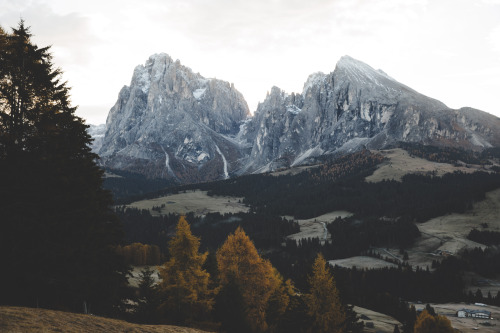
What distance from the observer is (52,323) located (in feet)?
68.4

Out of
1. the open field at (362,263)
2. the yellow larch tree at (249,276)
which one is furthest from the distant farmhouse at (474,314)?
the yellow larch tree at (249,276)

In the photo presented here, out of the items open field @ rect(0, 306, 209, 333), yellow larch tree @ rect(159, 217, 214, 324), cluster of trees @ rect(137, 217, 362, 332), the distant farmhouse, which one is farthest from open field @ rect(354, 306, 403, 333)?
open field @ rect(0, 306, 209, 333)

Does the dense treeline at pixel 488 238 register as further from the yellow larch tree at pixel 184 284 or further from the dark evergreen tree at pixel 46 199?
the dark evergreen tree at pixel 46 199

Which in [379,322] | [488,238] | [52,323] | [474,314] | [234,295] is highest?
[52,323]

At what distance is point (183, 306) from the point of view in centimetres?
3547

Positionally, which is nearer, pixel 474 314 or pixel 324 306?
pixel 324 306

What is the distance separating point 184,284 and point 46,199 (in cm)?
1453

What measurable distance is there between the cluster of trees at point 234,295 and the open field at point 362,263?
140m

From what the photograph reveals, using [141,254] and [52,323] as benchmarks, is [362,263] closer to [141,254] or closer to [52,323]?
[141,254]

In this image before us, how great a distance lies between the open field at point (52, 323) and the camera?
1908 cm

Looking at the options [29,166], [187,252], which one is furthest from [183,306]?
[29,166]

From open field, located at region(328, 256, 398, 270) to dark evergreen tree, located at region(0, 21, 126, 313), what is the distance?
16240 cm

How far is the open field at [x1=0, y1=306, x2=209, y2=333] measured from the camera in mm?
19078

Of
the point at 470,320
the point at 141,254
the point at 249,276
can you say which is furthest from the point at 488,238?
the point at 249,276
